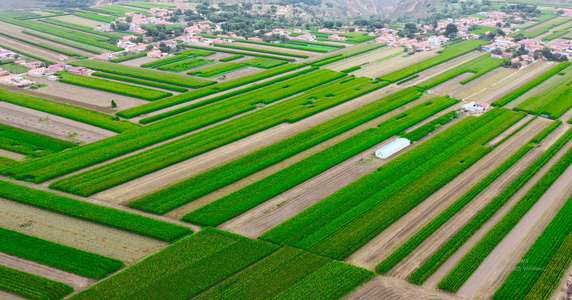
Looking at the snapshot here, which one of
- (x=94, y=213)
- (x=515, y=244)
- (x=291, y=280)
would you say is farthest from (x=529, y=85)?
(x=94, y=213)

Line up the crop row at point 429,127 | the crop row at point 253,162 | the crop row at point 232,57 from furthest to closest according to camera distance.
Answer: the crop row at point 232,57 → the crop row at point 429,127 → the crop row at point 253,162

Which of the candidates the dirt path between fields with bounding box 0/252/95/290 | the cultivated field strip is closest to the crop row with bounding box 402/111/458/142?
the cultivated field strip

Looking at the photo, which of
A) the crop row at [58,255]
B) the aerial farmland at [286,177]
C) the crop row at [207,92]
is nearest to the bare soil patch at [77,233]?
the aerial farmland at [286,177]

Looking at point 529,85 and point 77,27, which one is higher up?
point 77,27

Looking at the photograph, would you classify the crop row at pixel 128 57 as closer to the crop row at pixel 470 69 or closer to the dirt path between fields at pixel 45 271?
the crop row at pixel 470 69

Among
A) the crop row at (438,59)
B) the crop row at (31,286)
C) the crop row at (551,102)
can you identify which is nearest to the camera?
the crop row at (31,286)

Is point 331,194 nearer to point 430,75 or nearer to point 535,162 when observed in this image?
point 535,162

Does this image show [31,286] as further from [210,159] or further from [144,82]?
[144,82]

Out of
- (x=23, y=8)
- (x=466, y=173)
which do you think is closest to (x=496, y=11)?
(x=466, y=173)
